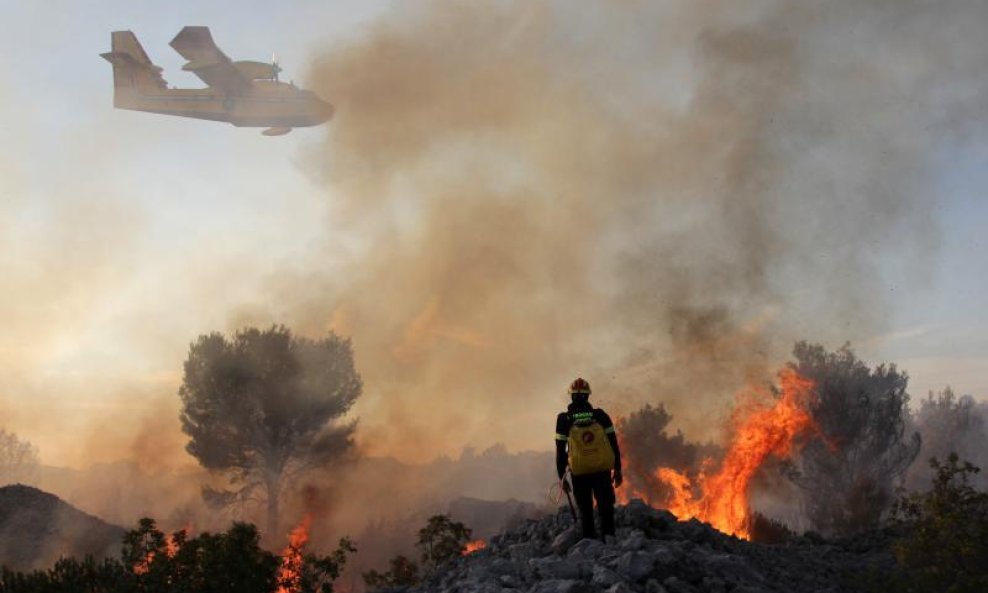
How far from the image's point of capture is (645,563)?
8.59 meters

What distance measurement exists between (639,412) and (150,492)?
99.7 ft

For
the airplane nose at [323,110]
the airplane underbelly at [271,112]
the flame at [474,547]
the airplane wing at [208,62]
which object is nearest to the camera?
the flame at [474,547]

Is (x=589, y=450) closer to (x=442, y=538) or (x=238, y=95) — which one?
(x=442, y=538)

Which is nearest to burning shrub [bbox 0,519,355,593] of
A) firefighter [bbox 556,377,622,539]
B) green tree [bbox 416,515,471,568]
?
green tree [bbox 416,515,471,568]

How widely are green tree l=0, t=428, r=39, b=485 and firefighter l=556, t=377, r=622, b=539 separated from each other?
71399 mm

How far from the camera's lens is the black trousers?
1047 cm

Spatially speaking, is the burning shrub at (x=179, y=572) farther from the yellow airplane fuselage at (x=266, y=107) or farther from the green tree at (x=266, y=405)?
the yellow airplane fuselage at (x=266, y=107)

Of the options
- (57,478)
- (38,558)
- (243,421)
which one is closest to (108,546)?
(38,558)

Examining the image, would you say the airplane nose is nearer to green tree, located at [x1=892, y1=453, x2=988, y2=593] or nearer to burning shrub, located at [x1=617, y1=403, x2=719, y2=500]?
burning shrub, located at [x1=617, y1=403, x2=719, y2=500]

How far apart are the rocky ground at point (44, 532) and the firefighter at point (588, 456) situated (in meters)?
23.8

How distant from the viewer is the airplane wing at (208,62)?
3841cm

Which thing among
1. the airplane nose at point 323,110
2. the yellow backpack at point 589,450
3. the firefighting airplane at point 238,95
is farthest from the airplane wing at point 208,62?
the yellow backpack at point 589,450

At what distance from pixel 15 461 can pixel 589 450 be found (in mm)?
74167

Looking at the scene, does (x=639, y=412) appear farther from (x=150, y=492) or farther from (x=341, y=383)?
(x=150, y=492)
